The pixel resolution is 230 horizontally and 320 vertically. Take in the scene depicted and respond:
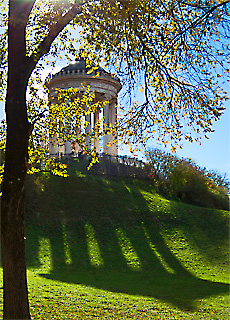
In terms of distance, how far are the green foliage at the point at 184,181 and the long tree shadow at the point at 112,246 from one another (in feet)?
14.8

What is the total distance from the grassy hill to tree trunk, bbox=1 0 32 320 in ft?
8.70

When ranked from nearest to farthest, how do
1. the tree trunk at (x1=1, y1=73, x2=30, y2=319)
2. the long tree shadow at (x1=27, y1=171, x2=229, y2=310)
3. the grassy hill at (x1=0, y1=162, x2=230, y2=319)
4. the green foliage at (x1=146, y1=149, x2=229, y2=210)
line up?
the tree trunk at (x1=1, y1=73, x2=30, y2=319), the grassy hill at (x1=0, y1=162, x2=230, y2=319), the long tree shadow at (x1=27, y1=171, x2=229, y2=310), the green foliage at (x1=146, y1=149, x2=229, y2=210)

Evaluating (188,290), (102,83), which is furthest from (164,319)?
(102,83)

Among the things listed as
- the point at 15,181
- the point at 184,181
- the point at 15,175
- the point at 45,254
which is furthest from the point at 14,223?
the point at 184,181

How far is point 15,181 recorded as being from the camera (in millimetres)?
6961

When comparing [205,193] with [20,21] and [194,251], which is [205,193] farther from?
[20,21]

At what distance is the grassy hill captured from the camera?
11.4m

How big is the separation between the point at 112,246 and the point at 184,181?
13.4m

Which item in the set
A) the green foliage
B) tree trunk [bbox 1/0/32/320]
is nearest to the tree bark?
tree trunk [bbox 1/0/32/320]

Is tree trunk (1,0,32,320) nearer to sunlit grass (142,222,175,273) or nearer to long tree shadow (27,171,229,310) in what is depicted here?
long tree shadow (27,171,229,310)

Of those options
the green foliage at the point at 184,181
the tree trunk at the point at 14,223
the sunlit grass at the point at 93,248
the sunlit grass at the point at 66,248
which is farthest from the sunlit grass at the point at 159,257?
the tree trunk at the point at 14,223

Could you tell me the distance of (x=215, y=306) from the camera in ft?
42.2

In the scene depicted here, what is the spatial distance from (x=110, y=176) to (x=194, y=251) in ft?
41.7

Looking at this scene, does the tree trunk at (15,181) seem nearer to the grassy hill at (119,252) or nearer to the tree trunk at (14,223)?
the tree trunk at (14,223)
